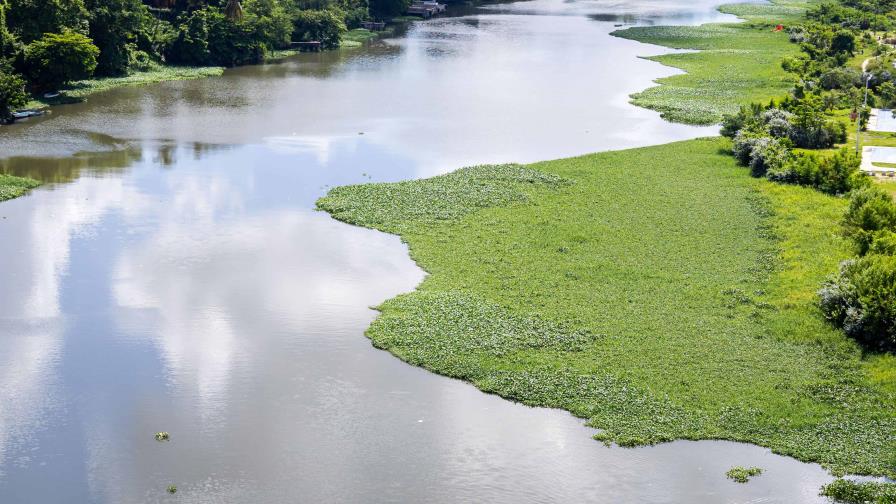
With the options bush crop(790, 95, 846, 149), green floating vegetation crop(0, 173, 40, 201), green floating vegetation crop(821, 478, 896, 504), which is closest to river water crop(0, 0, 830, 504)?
green floating vegetation crop(821, 478, 896, 504)

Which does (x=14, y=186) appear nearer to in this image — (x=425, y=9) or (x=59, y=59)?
(x=59, y=59)

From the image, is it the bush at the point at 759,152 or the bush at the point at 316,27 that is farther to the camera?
the bush at the point at 316,27

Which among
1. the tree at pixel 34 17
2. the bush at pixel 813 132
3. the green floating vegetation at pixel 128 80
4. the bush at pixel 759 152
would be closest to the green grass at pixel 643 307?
the bush at pixel 759 152

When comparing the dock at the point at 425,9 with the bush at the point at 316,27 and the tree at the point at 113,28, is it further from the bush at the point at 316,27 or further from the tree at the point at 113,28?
the tree at the point at 113,28

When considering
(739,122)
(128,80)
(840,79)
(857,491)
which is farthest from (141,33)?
(857,491)

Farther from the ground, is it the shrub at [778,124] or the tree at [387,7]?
the tree at [387,7]

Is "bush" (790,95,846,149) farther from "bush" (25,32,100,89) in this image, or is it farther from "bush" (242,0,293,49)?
"bush" (242,0,293,49)

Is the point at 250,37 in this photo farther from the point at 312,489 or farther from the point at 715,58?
the point at 312,489
